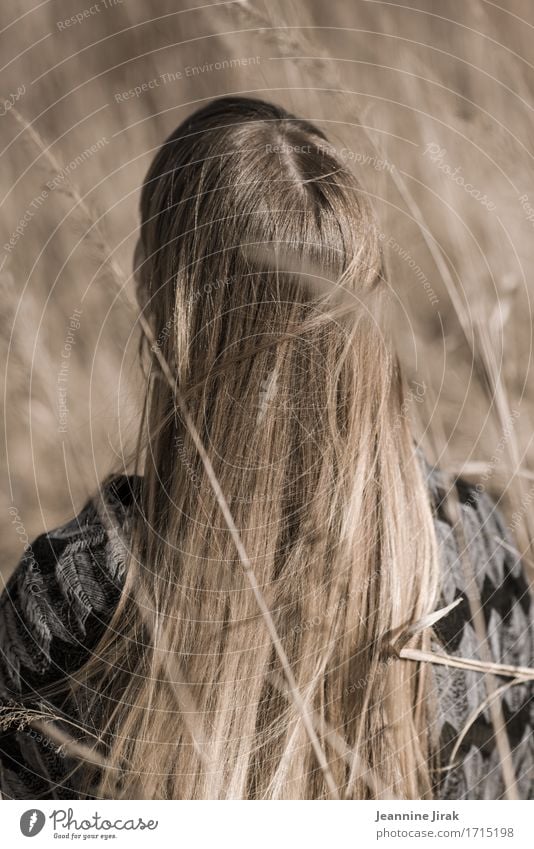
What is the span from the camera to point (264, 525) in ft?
1.85

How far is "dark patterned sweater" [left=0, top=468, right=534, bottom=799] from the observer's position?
56cm

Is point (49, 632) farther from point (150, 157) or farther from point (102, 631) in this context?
point (150, 157)

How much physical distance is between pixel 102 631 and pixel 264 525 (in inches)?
7.0

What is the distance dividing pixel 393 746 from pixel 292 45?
672 mm

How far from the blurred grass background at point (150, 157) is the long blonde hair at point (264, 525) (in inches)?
1.6

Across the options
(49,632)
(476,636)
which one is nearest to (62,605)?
(49,632)

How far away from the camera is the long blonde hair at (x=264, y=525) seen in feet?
1.82

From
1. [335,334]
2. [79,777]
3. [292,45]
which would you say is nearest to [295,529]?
[335,334]

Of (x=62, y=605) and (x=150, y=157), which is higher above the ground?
(x=150, y=157)

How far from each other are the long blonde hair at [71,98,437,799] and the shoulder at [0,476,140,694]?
2 centimetres
